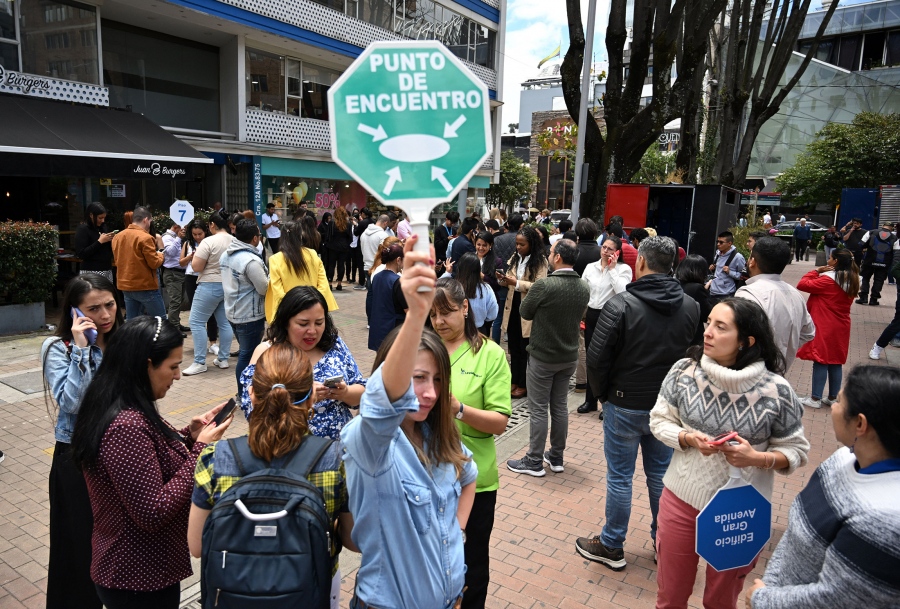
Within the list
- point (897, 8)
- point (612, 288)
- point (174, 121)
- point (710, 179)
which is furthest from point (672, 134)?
point (612, 288)

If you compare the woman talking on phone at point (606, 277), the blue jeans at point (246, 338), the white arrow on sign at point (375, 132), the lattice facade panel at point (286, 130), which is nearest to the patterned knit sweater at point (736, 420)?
the white arrow on sign at point (375, 132)

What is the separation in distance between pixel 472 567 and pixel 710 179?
60.5ft

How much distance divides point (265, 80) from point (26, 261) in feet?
39.3

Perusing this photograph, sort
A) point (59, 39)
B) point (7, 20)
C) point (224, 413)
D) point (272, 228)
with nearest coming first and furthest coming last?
point (224, 413) < point (7, 20) < point (59, 39) < point (272, 228)

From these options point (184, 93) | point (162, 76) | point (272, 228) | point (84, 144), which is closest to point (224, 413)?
point (84, 144)

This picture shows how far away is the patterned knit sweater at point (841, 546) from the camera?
1.68m

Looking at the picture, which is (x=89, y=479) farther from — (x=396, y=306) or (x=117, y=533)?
(x=396, y=306)

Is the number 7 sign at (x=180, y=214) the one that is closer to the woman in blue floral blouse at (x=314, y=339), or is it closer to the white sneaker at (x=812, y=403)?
the woman in blue floral blouse at (x=314, y=339)

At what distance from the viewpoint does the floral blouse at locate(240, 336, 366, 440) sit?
3002 millimetres

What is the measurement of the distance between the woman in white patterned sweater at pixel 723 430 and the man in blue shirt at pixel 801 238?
2644 centimetres

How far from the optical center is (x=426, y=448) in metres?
2.14

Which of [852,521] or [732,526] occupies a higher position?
[852,521]

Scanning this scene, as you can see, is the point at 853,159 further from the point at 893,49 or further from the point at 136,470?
the point at 136,470

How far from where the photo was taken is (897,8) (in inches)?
1628
